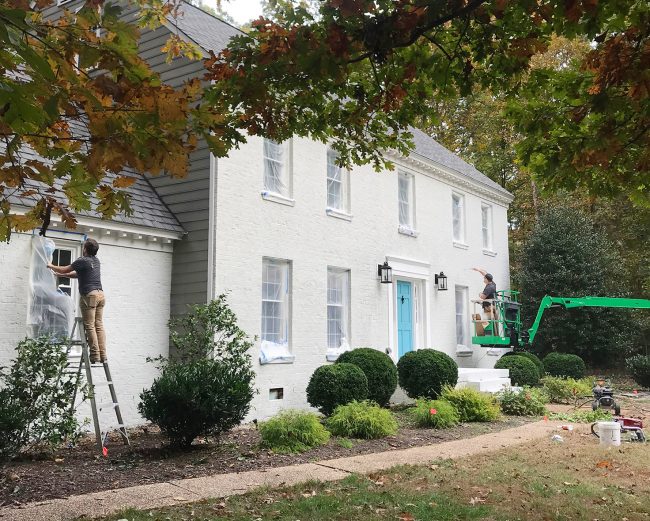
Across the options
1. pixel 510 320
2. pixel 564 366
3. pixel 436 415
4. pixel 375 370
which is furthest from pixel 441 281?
pixel 436 415

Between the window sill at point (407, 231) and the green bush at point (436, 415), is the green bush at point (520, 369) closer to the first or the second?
the window sill at point (407, 231)

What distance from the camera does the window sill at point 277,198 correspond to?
12.9m

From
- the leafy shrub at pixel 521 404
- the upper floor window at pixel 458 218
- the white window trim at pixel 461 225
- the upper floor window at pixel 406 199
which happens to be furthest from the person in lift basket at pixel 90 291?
the upper floor window at pixel 458 218

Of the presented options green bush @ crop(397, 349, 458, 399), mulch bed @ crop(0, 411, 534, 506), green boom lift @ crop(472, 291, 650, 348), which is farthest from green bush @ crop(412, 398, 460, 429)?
green boom lift @ crop(472, 291, 650, 348)

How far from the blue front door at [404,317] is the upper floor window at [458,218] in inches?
148

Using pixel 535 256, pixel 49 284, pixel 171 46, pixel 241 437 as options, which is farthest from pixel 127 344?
pixel 535 256

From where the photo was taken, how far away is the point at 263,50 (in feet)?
17.7

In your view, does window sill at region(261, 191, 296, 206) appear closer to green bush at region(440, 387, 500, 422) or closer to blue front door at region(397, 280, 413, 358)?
blue front door at region(397, 280, 413, 358)

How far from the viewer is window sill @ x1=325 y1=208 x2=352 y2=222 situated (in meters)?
14.6

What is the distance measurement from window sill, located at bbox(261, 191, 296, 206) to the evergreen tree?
48.3 ft

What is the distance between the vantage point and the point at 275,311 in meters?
13.1

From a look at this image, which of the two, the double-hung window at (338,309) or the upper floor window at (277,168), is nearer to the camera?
the upper floor window at (277,168)

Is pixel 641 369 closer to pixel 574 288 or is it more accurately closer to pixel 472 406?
pixel 574 288

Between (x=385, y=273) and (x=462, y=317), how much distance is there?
17.5ft
